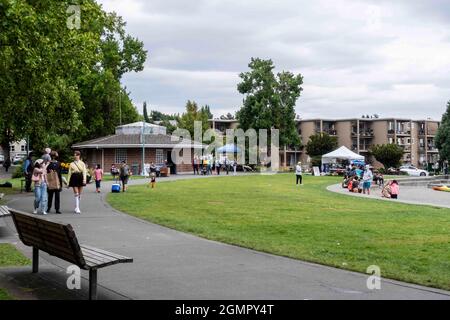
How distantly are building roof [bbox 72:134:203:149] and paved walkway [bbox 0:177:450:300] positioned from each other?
4423 centimetres

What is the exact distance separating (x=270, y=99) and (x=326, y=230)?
6127 centimetres

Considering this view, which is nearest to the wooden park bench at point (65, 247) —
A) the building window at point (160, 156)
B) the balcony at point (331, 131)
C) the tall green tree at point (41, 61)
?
the tall green tree at point (41, 61)

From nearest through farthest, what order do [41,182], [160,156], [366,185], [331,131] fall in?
[41,182] < [366,185] < [160,156] < [331,131]

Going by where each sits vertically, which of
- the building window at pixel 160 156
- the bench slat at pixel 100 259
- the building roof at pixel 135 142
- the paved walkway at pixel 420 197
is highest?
the building roof at pixel 135 142

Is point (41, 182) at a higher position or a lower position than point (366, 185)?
higher

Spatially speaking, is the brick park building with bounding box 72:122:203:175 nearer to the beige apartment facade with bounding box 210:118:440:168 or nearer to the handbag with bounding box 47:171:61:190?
the handbag with bounding box 47:171:61:190

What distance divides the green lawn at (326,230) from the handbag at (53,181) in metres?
2.24

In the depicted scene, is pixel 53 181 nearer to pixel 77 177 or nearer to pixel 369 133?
pixel 77 177

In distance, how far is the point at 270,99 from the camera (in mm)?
74312

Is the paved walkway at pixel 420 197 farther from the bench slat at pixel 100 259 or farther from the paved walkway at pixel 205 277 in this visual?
the bench slat at pixel 100 259

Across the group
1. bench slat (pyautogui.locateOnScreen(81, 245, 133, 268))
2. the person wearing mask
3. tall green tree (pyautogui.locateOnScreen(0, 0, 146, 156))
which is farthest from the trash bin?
bench slat (pyautogui.locateOnScreen(81, 245, 133, 268))

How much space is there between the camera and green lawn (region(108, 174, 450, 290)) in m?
9.60

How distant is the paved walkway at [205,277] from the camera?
24.1ft

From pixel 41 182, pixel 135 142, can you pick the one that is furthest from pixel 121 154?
pixel 41 182
